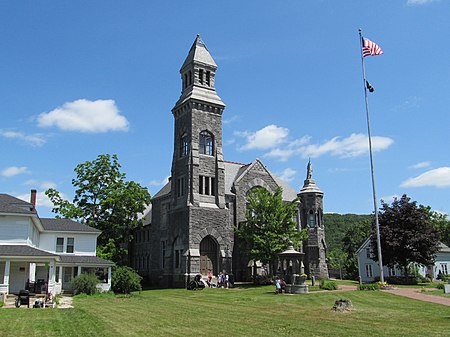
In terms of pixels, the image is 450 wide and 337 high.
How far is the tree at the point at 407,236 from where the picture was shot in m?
42.3

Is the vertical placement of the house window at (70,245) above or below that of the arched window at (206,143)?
below

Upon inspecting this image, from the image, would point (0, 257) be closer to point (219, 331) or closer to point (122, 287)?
point (122, 287)

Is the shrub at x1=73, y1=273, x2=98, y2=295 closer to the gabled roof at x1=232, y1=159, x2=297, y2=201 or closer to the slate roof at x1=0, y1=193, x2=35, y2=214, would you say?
the slate roof at x1=0, y1=193, x2=35, y2=214

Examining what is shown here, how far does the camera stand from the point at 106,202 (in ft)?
157

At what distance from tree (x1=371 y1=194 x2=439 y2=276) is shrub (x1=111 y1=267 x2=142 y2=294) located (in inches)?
911

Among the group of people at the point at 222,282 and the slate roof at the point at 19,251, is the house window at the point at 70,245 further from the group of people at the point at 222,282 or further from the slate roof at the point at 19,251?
the group of people at the point at 222,282

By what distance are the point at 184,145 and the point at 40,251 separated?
802 inches

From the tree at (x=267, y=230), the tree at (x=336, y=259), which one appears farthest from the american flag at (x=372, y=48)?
the tree at (x=336, y=259)

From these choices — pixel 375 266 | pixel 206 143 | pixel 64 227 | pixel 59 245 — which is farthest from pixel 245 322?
pixel 375 266

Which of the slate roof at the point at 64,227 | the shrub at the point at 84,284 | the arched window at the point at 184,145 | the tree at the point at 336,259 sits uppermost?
the arched window at the point at 184,145

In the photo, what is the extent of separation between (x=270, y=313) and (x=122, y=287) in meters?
19.5

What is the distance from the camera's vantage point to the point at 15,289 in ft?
108

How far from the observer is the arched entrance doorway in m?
42.9

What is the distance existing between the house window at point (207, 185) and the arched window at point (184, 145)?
3286 mm
